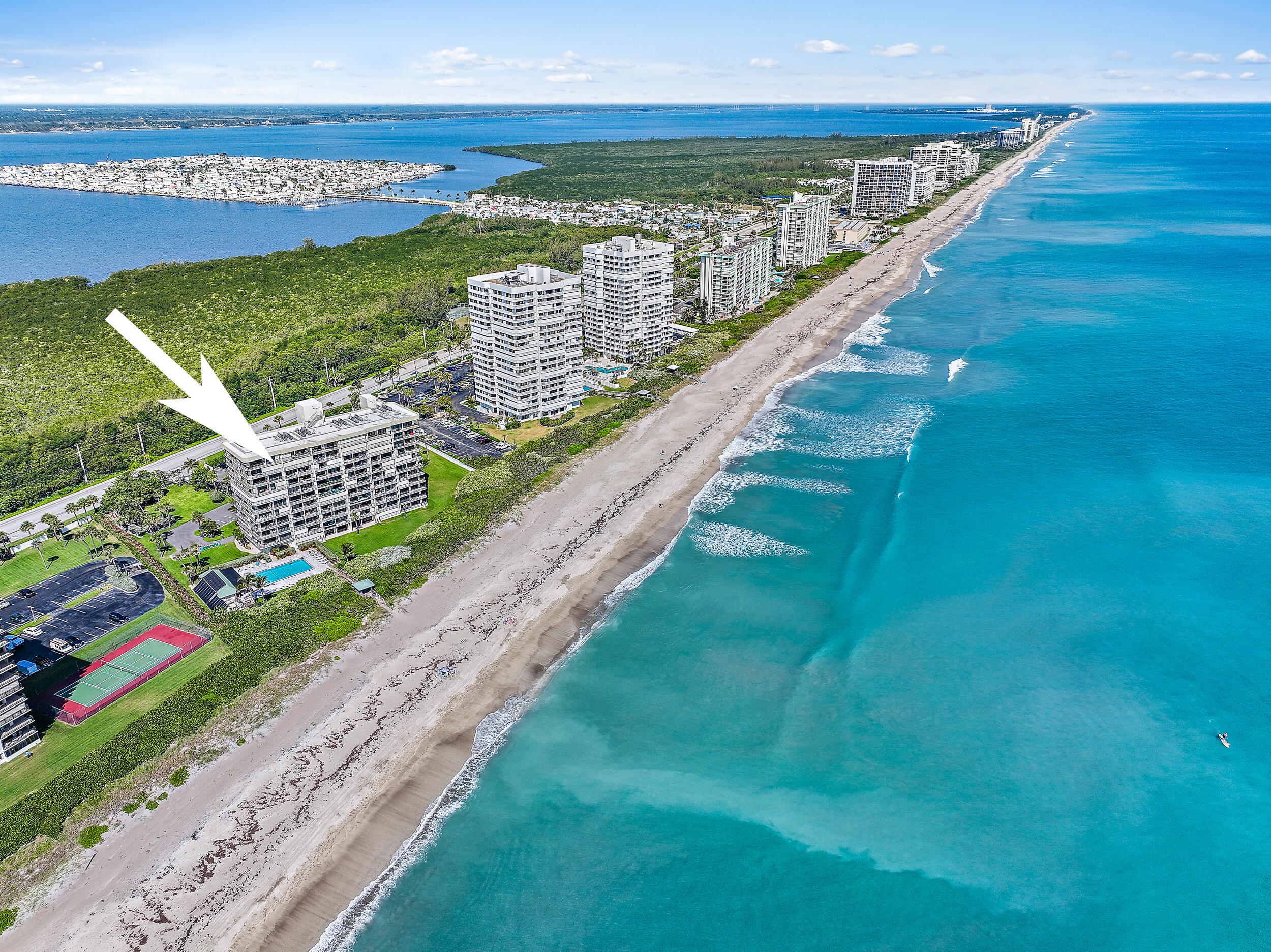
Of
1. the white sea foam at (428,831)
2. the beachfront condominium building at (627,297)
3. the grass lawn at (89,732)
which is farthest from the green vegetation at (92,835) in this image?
the beachfront condominium building at (627,297)

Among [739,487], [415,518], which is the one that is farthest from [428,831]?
[739,487]

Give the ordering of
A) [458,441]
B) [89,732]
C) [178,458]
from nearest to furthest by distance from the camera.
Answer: [89,732] < [178,458] < [458,441]

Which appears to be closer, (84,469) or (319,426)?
(319,426)

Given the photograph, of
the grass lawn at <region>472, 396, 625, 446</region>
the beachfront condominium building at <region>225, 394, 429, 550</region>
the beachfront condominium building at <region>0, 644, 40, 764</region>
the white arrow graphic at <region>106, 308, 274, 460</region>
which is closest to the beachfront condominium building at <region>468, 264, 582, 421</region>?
the grass lawn at <region>472, 396, 625, 446</region>

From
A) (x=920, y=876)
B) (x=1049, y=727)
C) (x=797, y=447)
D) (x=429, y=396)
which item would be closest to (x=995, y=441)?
(x=797, y=447)

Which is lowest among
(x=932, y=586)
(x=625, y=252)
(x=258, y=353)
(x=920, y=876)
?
(x=920, y=876)

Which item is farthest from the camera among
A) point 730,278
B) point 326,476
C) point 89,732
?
point 730,278

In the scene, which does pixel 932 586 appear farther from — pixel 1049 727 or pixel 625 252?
pixel 625 252

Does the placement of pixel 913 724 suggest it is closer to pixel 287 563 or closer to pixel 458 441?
pixel 287 563
